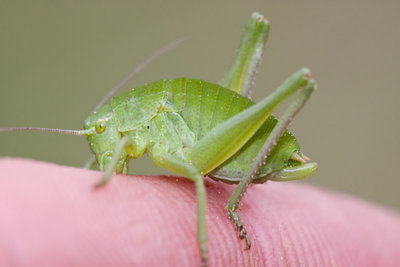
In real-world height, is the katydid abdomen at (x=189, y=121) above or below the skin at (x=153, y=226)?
above

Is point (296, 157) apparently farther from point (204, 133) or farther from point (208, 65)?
point (208, 65)

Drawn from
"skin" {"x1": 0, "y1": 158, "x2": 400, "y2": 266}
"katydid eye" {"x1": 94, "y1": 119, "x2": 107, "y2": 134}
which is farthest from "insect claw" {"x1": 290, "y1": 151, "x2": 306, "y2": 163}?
"katydid eye" {"x1": 94, "y1": 119, "x2": 107, "y2": 134}

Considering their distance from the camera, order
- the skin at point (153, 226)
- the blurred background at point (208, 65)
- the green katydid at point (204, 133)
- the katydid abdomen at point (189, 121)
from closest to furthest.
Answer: the skin at point (153, 226) < the green katydid at point (204, 133) < the katydid abdomen at point (189, 121) < the blurred background at point (208, 65)

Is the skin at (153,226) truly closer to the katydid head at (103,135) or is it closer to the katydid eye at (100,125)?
the katydid head at (103,135)

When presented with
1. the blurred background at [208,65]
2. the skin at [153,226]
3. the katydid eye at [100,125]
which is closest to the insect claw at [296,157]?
the skin at [153,226]

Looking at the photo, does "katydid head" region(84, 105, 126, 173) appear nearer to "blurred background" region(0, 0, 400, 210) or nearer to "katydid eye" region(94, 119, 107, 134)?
"katydid eye" region(94, 119, 107, 134)

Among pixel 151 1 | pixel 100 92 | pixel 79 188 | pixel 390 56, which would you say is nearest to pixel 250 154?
pixel 79 188
